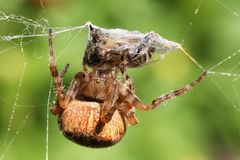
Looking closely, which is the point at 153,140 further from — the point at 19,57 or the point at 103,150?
the point at 19,57

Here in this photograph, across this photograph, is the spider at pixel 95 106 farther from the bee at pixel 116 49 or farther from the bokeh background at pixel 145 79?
the bokeh background at pixel 145 79

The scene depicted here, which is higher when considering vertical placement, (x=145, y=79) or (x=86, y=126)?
(x=145, y=79)

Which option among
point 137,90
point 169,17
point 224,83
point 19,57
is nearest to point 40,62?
point 19,57

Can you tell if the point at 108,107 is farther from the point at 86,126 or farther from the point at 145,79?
the point at 145,79

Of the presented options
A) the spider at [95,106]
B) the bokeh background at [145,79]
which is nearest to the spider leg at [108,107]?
the spider at [95,106]

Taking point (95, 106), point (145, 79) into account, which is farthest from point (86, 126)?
point (145, 79)

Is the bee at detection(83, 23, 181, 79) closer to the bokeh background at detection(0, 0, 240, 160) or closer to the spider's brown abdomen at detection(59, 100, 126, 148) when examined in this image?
the spider's brown abdomen at detection(59, 100, 126, 148)

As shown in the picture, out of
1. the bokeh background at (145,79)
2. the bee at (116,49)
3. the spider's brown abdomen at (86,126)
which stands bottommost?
the spider's brown abdomen at (86,126)
